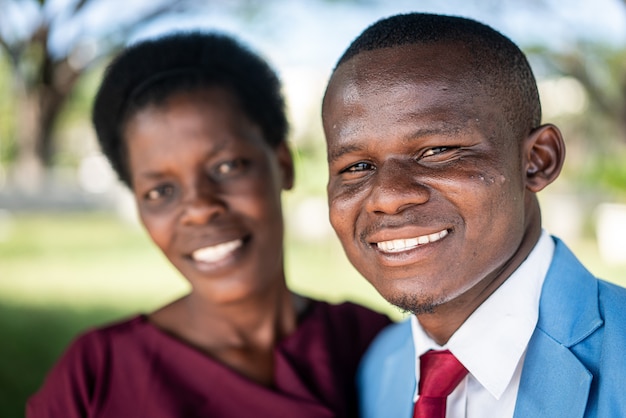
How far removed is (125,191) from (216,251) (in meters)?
6.19

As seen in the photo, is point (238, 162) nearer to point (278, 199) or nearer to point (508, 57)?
point (278, 199)

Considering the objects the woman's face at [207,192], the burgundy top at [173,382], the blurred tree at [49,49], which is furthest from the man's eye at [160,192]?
the blurred tree at [49,49]

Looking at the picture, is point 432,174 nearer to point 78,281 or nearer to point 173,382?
point 173,382

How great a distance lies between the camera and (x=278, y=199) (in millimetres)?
2473

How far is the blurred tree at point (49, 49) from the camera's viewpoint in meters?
8.16

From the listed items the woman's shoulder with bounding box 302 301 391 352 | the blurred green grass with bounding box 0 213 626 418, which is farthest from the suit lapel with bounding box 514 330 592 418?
the blurred green grass with bounding box 0 213 626 418

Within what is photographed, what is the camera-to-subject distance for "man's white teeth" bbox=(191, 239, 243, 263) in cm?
229

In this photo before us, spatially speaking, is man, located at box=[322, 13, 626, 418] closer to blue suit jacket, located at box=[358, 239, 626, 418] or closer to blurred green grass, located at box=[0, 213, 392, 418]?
blue suit jacket, located at box=[358, 239, 626, 418]

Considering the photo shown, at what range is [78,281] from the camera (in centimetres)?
937

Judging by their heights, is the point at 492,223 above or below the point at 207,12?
below

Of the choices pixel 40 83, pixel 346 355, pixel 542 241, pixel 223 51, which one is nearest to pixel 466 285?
pixel 542 241

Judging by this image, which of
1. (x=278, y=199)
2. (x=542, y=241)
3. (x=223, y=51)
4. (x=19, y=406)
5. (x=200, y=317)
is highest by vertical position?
(x=223, y=51)

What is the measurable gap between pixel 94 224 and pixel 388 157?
1400 cm

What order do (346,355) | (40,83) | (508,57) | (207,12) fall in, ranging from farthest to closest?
1. (40,83)
2. (207,12)
3. (346,355)
4. (508,57)
